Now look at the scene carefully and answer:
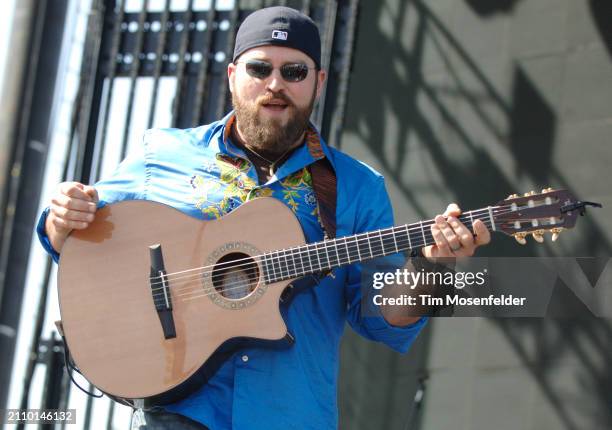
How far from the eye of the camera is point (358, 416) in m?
6.34

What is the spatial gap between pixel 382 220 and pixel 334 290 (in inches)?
10.3

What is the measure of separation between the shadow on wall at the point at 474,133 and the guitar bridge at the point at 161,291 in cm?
281

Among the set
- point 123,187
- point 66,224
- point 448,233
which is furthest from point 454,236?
point 66,224

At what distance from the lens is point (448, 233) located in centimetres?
314

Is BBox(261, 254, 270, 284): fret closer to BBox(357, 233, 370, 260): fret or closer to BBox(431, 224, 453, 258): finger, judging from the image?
BBox(357, 233, 370, 260): fret

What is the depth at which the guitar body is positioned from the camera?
3213 mm

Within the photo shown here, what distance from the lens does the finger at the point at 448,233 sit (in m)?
3.13

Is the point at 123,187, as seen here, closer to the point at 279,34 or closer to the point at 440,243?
the point at 279,34

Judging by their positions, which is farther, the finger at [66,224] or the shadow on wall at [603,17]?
the shadow on wall at [603,17]

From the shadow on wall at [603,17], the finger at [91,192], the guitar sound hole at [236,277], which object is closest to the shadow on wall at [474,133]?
the shadow on wall at [603,17]

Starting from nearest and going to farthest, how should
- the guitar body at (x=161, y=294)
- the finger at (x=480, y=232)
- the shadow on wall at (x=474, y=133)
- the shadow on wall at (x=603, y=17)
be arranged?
the finger at (x=480, y=232)
the guitar body at (x=161, y=294)
the shadow on wall at (x=474, y=133)
the shadow on wall at (x=603, y=17)

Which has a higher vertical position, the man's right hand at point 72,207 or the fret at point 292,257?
the man's right hand at point 72,207

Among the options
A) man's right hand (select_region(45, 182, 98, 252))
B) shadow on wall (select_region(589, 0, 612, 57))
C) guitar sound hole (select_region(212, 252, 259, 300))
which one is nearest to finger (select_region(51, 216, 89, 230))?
man's right hand (select_region(45, 182, 98, 252))

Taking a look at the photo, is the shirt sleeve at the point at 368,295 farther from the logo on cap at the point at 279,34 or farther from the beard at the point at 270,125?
the logo on cap at the point at 279,34
